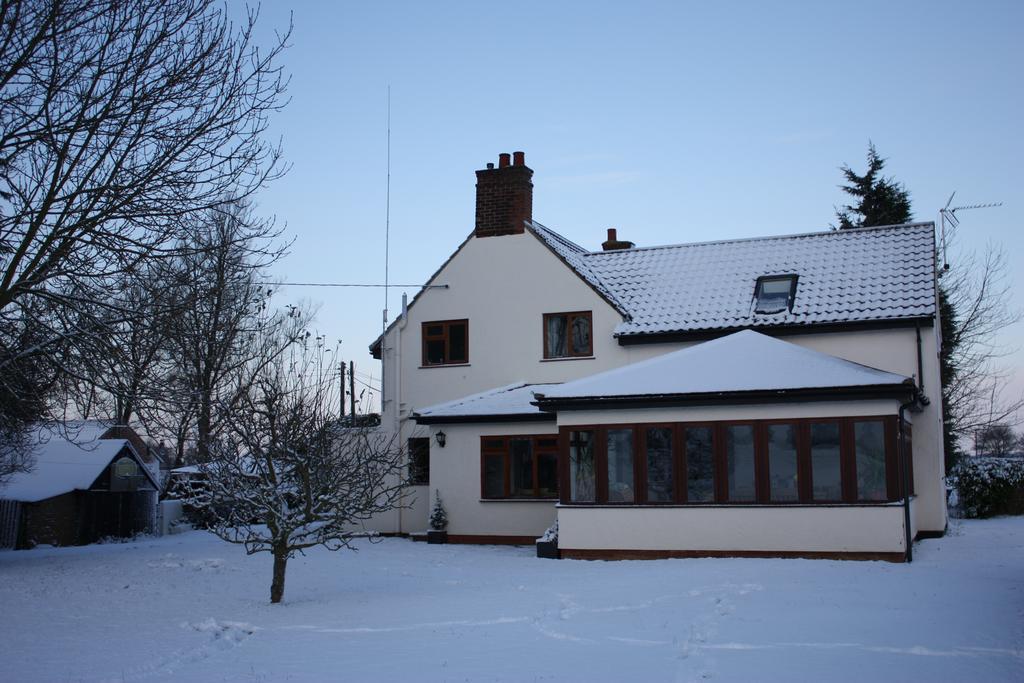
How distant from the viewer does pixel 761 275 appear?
80.0 ft

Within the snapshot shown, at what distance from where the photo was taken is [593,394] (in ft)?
61.6

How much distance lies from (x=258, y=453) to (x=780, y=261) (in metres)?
15.3

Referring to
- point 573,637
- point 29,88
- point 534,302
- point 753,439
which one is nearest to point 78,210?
point 29,88

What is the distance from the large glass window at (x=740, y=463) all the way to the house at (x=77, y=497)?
1561cm

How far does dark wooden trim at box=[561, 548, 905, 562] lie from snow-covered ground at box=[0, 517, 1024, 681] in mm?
474

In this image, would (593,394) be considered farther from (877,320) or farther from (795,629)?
(795,629)

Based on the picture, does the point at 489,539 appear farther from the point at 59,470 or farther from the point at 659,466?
the point at 59,470

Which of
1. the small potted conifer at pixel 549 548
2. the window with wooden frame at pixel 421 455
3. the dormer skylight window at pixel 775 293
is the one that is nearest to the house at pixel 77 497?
the window with wooden frame at pixel 421 455

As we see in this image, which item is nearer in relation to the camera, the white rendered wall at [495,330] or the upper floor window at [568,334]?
the white rendered wall at [495,330]

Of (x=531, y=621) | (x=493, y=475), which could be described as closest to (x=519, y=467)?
(x=493, y=475)

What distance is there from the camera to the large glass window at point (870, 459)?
17156mm

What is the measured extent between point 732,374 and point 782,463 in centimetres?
184

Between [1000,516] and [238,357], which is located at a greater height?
[238,357]

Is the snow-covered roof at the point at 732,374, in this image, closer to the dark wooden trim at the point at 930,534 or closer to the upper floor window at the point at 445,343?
the dark wooden trim at the point at 930,534
